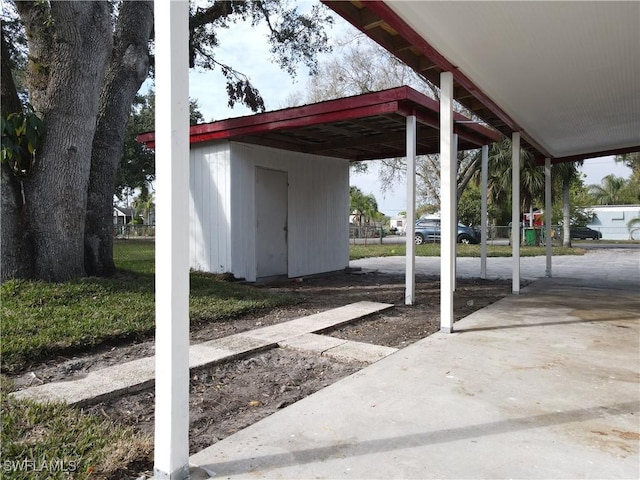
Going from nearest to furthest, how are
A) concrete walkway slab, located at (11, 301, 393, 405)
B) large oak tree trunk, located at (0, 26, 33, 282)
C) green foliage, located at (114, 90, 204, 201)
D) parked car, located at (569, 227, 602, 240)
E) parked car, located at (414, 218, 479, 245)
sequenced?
concrete walkway slab, located at (11, 301, 393, 405) → large oak tree trunk, located at (0, 26, 33, 282) → green foliage, located at (114, 90, 204, 201) → parked car, located at (414, 218, 479, 245) → parked car, located at (569, 227, 602, 240)

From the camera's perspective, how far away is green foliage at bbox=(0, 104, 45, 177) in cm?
580

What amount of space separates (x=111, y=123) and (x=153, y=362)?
5.27 m

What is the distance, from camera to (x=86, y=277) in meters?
6.44

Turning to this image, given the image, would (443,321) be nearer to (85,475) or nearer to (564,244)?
(85,475)

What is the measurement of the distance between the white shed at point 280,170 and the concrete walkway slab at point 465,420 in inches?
165

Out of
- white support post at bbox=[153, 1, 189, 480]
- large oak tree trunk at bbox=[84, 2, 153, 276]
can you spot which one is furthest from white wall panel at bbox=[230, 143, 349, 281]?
white support post at bbox=[153, 1, 189, 480]

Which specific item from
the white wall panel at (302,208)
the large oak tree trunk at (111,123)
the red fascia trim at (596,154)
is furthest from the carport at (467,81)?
the large oak tree trunk at (111,123)

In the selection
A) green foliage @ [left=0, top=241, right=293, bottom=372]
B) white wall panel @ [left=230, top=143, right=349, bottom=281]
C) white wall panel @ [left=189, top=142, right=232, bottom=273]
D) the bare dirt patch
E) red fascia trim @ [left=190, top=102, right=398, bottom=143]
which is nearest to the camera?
the bare dirt patch

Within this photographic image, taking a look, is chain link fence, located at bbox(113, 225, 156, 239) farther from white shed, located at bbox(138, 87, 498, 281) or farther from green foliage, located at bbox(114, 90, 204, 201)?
white shed, located at bbox(138, 87, 498, 281)

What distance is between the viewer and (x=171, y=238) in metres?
2.10

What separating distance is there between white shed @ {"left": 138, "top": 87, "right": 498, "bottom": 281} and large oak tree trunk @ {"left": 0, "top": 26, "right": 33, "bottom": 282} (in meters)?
3.24

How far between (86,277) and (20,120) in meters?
2.29

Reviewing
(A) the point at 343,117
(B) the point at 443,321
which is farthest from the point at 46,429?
(A) the point at 343,117

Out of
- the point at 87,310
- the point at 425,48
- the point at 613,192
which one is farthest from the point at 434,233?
the point at 613,192
